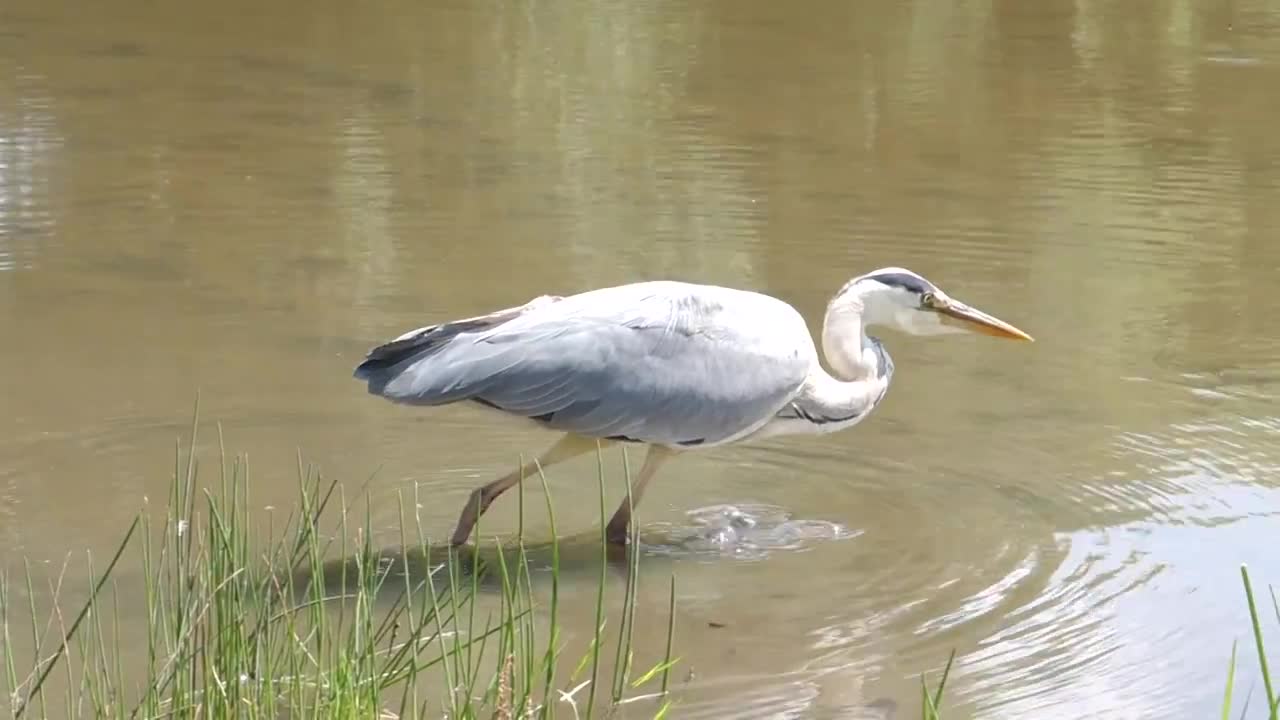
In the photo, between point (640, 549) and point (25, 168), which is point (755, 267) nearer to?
point (640, 549)

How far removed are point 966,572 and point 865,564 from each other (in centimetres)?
29

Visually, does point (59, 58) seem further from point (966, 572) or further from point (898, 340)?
point (966, 572)

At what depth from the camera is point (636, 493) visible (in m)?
5.79

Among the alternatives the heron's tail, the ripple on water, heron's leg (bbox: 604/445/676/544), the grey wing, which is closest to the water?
the ripple on water

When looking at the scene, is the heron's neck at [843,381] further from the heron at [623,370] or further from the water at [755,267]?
the water at [755,267]

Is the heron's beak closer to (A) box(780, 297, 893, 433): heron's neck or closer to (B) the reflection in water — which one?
(A) box(780, 297, 893, 433): heron's neck

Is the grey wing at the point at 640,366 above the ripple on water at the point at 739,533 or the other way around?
above

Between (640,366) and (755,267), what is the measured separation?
2.97m

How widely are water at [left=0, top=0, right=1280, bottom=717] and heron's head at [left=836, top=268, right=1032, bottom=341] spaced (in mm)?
418

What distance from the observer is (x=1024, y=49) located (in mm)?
13883

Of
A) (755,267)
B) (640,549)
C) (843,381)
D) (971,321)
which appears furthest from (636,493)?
(755,267)

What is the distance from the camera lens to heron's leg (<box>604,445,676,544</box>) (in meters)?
5.61

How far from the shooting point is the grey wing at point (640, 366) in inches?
219

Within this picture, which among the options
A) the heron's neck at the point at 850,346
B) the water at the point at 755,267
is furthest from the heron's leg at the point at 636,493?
the heron's neck at the point at 850,346
